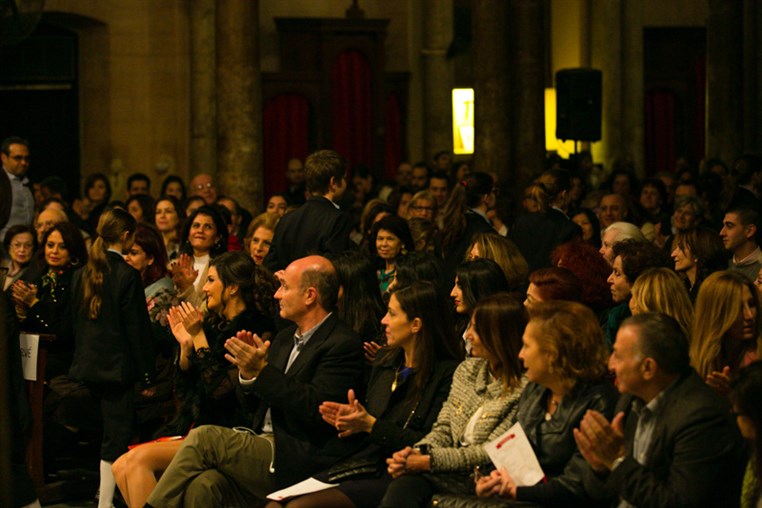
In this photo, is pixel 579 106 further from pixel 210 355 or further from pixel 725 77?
pixel 210 355

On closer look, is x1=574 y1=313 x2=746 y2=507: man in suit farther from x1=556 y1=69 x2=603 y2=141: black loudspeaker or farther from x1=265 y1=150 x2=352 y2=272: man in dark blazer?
x1=556 y1=69 x2=603 y2=141: black loudspeaker

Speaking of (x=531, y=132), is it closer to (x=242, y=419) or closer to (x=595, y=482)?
(x=242, y=419)

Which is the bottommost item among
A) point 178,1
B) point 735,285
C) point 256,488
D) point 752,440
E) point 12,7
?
point 256,488

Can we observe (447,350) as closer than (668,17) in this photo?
Yes

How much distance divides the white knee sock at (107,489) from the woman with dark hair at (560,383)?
9.63ft

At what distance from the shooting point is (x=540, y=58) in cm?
1605

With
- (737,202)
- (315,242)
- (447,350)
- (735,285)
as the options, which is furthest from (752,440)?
(737,202)

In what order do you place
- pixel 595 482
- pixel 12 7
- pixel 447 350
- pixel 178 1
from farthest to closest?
pixel 178 1 → pixel 447 350 → pixel 595 482 → pixel 12 7

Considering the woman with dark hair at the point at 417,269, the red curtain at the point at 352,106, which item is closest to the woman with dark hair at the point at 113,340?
the woman with dark hair at the point at 417,269

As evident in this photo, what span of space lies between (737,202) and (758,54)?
181 inches

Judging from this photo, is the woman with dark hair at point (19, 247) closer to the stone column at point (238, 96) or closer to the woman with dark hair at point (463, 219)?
the woman with dark hair at point (463, 219)

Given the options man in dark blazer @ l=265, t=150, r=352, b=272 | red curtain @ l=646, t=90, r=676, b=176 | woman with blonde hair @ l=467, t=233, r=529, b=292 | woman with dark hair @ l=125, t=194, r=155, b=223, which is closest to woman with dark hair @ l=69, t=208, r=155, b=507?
man in dark blazer @ l=265, t=150, r=352, b=272

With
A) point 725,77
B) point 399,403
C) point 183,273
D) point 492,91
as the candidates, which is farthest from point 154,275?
point 725,77

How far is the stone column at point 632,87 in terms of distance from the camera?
21.4m
